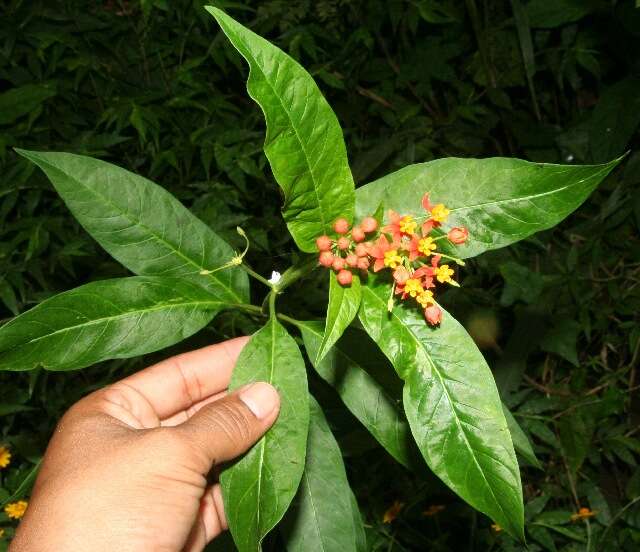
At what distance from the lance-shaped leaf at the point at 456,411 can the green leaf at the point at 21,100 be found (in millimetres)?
2840

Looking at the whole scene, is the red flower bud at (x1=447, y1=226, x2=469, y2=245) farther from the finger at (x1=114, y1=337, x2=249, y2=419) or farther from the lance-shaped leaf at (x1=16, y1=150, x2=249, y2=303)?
the finger at (x1=114, y1=337, x2=249, y2=419)

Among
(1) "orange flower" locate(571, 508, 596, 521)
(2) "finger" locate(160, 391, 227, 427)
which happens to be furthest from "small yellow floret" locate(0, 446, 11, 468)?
(1) "orange flower" locate(571, 508, 596, 521)

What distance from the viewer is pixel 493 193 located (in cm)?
150

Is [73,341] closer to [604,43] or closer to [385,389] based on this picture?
[385,389]

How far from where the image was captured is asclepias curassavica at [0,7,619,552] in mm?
1376

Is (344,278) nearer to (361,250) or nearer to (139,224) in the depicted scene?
(361,250)

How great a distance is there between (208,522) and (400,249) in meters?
1.34

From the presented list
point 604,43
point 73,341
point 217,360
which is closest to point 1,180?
point 217,360

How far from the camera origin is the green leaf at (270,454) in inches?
58.1

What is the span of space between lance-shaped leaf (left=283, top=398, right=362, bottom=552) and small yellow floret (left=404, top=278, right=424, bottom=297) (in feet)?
2.20

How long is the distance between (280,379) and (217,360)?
687mm

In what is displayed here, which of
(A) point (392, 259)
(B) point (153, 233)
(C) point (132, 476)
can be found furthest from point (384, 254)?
(C) point (132, 476)

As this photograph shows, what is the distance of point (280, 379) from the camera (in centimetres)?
166

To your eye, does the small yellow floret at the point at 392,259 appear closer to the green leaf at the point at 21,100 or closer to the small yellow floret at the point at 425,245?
the small yellow floret at the point at 425,245
